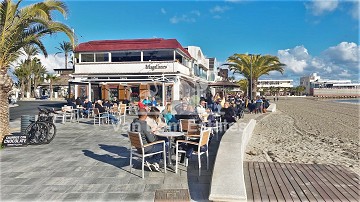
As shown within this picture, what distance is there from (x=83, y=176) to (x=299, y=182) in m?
3.88

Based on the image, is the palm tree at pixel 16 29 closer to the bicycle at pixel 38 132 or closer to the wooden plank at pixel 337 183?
the bicycle at pixel 38 132

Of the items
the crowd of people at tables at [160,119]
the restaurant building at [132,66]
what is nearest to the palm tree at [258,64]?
the restaurant building at [132,66]

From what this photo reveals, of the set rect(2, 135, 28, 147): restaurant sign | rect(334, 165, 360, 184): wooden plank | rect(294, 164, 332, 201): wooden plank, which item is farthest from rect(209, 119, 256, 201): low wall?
rect(2, 135, 28, 147): restaurant sign

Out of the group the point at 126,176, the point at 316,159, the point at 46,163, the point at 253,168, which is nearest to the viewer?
the point at 126,176

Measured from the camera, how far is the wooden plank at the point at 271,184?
13.2ft

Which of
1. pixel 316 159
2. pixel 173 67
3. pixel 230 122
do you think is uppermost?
pixel 173 67

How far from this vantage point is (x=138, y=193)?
434cm

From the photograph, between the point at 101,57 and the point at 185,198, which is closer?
the point at 185,198

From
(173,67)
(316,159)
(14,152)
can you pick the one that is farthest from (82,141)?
(173,67)

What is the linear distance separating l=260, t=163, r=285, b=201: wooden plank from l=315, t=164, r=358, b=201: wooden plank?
3.15ft

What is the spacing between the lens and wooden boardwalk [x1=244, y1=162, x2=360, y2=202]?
13.4ft

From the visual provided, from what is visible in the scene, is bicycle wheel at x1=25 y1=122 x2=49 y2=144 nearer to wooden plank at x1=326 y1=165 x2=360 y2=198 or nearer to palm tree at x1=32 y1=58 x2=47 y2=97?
wooden plank at x1=326 y1=165 x2=360 y2=198

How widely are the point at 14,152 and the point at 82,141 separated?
1.99 m

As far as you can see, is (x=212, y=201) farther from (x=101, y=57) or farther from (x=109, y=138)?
(x=101, y=57)
